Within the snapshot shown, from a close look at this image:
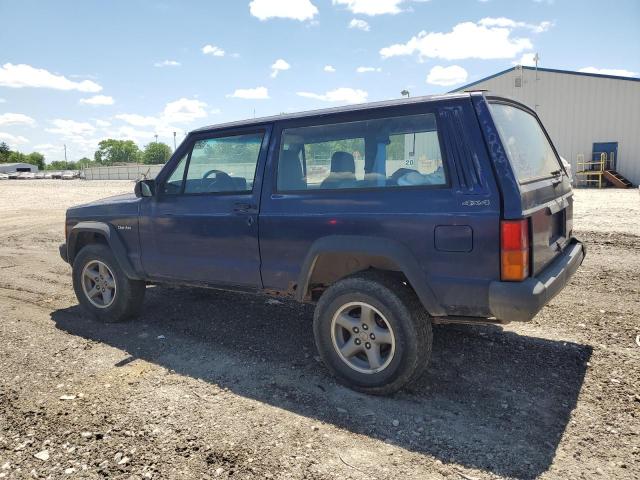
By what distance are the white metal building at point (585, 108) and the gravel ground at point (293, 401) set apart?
2188cm

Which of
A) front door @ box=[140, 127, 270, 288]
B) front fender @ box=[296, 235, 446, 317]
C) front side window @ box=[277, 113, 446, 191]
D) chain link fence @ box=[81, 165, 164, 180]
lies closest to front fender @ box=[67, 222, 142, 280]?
front door @ box=[140, 127, 270, 288]

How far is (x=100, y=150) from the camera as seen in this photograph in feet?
554

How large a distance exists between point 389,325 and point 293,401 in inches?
34.7

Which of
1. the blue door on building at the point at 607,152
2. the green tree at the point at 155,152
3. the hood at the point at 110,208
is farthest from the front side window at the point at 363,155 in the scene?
the green tree at the point at 155,152

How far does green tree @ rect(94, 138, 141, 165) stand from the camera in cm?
16750

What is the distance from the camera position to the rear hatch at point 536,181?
3.09 meters

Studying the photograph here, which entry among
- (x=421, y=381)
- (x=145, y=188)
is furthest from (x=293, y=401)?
(x=145, y=188)

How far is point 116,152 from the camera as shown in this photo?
168 meters

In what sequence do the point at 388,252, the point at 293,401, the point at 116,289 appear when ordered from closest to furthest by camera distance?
1. the point at 388,252
2. the point at 293,401
3. the point at 116,289

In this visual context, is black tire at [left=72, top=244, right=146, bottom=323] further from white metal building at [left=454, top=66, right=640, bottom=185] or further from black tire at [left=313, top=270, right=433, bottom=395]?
white metal building at [left=454, top=66, right=640, bottom=185]

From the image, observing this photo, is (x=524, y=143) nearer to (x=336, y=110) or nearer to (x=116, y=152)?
(x=336, y=110)

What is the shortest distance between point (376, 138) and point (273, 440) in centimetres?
221

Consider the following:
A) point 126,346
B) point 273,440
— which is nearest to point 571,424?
point 273,440

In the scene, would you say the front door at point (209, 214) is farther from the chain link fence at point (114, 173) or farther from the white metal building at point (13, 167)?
the white metal building at point (13, 167)
